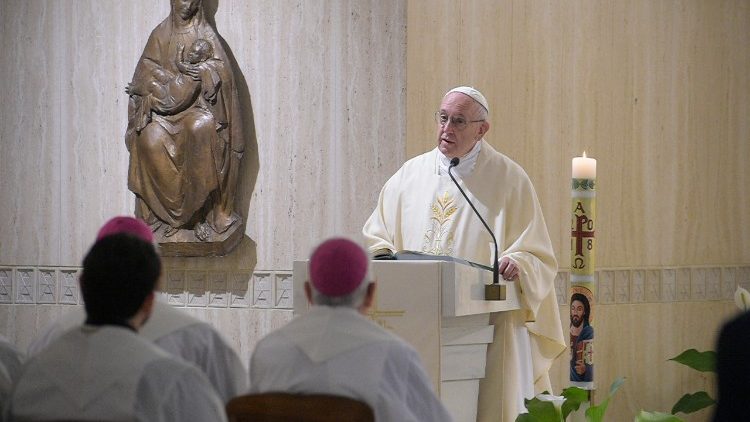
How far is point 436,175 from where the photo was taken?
6426mm

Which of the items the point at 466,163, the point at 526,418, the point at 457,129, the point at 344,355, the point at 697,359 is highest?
the point at 457,129

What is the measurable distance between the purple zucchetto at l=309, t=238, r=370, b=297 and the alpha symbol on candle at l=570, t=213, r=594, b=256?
2169mm

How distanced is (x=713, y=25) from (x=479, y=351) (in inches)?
189

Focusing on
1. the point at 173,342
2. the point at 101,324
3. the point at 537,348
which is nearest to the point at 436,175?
the point at 537,348

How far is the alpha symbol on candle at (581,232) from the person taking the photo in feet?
17.9

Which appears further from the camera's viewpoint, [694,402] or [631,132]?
[631,132]

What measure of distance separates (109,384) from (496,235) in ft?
11.6

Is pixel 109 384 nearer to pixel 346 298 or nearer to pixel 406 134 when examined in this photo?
pixel 346 298

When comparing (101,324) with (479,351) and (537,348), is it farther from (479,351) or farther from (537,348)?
(537,348)

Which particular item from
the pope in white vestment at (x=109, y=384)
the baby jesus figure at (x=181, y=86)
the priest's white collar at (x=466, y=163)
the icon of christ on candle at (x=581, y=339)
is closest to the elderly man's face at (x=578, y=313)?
the icon of christ on candle at (x=581, y=339)

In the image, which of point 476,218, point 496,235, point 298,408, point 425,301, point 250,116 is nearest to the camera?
point 298,408

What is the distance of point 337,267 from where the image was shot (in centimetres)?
350

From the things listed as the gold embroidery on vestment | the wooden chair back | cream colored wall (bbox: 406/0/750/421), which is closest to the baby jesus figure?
cream colored wall (bbox: 406/0/750/421)

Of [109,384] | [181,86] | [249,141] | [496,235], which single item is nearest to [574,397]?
[496,235]
